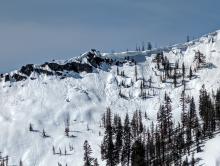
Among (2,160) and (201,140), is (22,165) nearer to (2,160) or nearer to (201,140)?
(2,160)

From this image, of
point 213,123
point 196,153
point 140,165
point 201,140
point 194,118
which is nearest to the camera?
point 140,165

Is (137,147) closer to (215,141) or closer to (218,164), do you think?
(218,164)

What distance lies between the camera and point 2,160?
641 ft

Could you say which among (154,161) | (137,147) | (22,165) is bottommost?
(22,165)

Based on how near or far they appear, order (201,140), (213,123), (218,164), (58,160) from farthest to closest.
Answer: (58,160) < (213,123) < (201,140) < (218,164)

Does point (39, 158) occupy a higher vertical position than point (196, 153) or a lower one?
lower

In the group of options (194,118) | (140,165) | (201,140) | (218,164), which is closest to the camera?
(140,165)

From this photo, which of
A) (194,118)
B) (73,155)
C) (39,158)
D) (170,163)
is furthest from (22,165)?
(170,163)

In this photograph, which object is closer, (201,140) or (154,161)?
(154,161)

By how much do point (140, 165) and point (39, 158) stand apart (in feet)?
334

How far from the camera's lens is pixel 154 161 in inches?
4872

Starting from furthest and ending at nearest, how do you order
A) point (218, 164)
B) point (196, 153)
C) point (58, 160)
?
point (58, 160) < point (196, 153) < point (218, 164)

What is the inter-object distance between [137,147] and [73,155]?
93377mm

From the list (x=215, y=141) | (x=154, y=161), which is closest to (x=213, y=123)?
(x=215, y=141)
